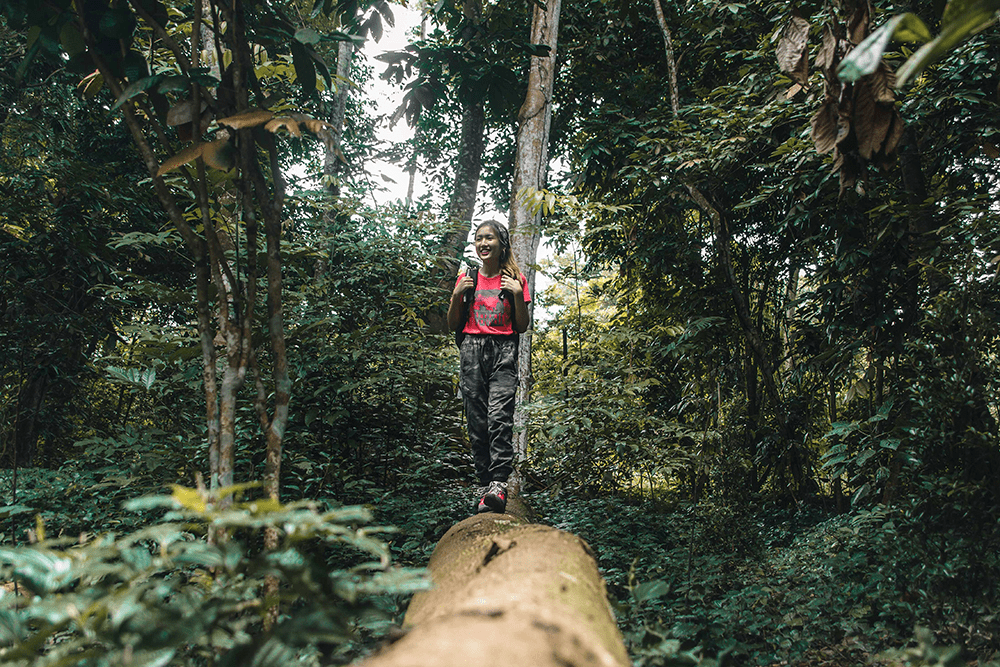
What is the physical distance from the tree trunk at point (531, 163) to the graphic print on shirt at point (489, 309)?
4.02ft

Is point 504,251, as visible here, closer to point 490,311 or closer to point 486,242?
point 486,242

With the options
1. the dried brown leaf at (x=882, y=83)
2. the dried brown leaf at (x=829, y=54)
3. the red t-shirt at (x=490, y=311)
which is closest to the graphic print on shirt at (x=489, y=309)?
the red t-shirt at (x=490, y=311)

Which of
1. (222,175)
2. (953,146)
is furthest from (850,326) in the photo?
(222,175)

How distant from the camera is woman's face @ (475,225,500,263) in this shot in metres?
3.65

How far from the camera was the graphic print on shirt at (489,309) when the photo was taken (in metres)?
3.66

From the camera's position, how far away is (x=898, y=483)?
3.31m

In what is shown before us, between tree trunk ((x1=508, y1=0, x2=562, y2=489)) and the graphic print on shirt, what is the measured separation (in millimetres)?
1224

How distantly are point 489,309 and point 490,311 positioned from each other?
0.05 ft

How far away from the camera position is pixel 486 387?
3.66m

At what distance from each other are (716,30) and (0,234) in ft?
24.0

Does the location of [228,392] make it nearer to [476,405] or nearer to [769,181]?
[476,405]

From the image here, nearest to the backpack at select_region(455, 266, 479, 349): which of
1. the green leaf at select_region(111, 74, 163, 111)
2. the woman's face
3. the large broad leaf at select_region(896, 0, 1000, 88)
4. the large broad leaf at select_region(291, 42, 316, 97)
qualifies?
the woman's face

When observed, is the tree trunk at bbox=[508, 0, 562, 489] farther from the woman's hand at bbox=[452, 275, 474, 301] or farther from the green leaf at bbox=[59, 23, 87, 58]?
the green leaf at bbox=[59, 23, 87, 58]

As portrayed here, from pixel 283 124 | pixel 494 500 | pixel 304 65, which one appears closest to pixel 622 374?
pixel 494 500
